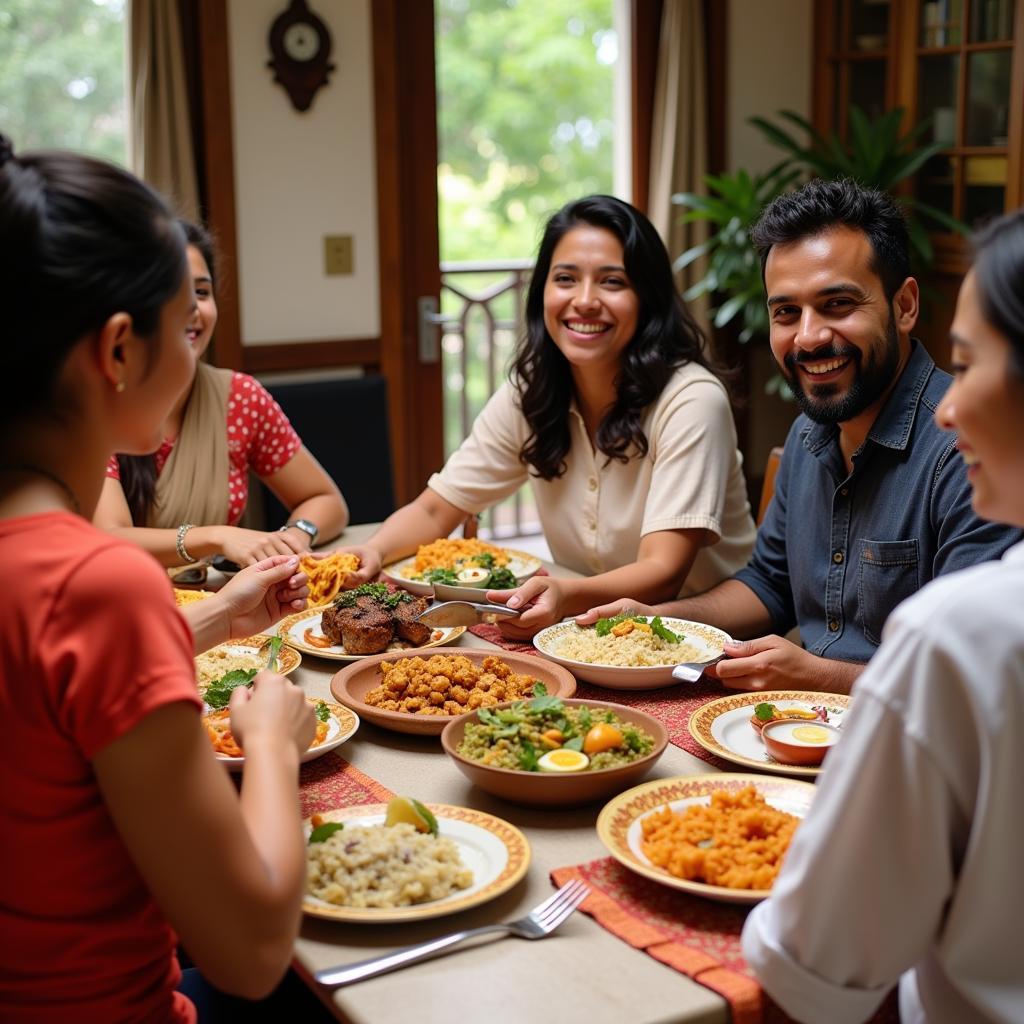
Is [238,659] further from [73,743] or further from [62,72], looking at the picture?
[62,72]

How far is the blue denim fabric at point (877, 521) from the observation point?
6.34 feet

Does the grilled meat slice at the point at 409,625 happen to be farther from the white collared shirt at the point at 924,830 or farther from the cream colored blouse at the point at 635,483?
the white collared shirt at the point at 924,830

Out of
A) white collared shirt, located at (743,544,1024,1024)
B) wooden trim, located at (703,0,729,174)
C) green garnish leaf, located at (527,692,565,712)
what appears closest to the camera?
white collared shirt, located at (743,544,1024,1024)

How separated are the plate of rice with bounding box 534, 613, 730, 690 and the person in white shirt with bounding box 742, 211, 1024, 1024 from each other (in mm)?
780

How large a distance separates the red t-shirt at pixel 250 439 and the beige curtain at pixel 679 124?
2.38 metres

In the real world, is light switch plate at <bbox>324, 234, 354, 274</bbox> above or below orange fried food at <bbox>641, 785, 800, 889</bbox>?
above

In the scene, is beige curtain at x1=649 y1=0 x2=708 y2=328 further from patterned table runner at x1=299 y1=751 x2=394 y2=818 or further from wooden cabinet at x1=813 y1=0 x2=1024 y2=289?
patterned table runner at x1=299 y1=751 x2=394 y2=818

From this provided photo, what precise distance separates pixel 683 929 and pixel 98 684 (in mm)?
606

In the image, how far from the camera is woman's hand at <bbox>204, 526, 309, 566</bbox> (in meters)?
2.44

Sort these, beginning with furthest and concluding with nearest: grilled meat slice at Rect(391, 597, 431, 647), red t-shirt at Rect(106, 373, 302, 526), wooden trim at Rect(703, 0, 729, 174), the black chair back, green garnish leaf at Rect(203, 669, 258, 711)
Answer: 1. wooden trim at Rect(703, 0, 729, 174)
2. the black chair back
3. red t-shirt at Rect(106, 373, 302, 526)
4. grilled meat slice at Rect(391, 597, 431, 647)
5. green garnish leaf at Rect(203, 669, 258, 711)

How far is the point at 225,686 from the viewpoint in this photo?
1.74 m

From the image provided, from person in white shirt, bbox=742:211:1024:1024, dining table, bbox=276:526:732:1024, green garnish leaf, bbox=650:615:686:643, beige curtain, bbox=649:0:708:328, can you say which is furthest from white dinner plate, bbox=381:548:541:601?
beige curtain, bbox=649:0:708:328

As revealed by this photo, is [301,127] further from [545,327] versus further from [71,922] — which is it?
[71,922]

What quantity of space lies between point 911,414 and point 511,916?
1.17 metres
